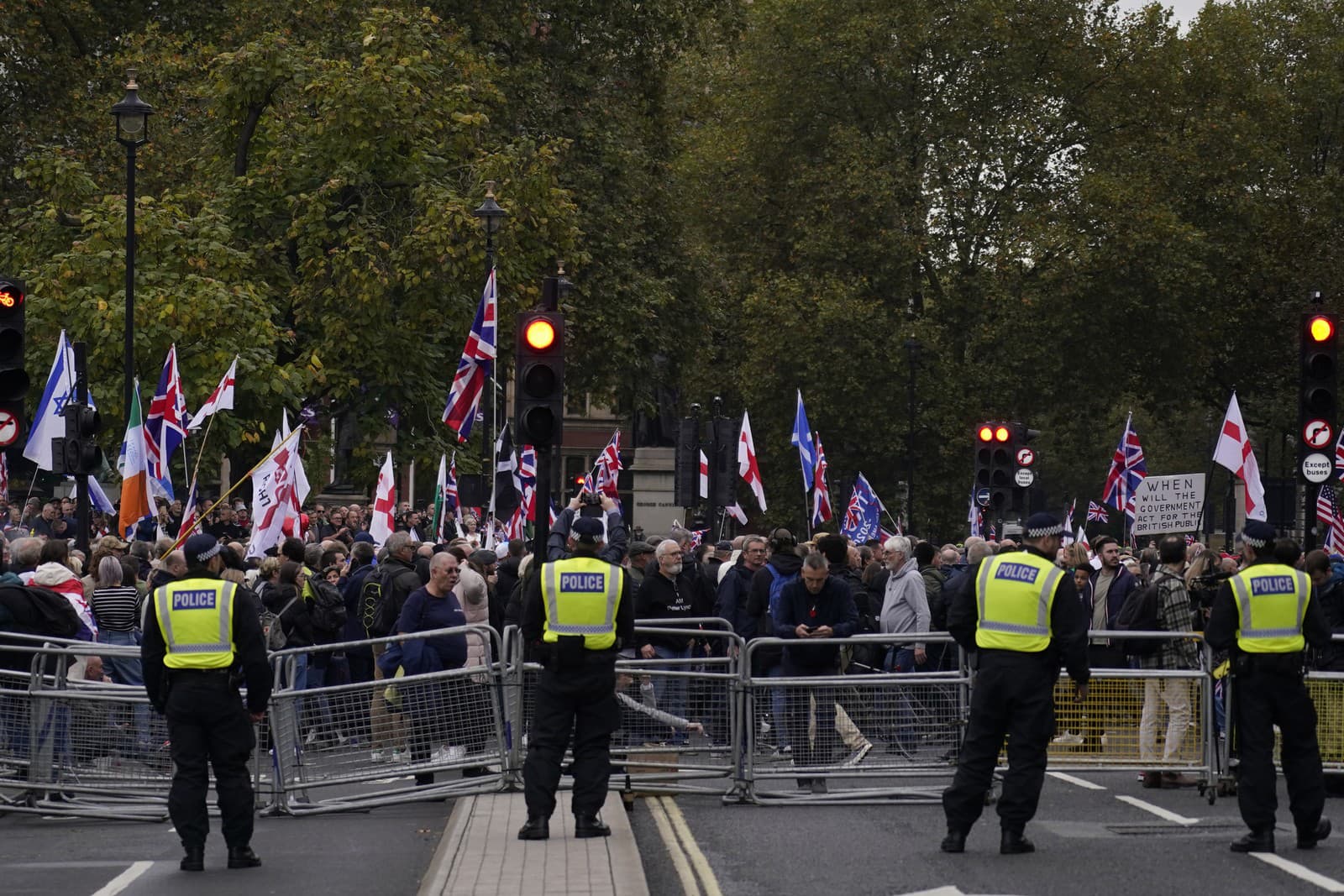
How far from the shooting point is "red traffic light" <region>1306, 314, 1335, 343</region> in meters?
18.0

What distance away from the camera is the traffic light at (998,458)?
1179 inches

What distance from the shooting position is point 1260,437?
74.6m

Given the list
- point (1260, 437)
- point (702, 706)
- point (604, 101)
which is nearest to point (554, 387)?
point (702, 706)

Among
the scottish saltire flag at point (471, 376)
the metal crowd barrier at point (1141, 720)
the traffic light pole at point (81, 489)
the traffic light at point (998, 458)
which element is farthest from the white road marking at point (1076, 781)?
the traffic light at point (998, 458)

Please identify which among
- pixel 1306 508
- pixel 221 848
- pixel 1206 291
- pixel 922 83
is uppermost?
pixel 922 83

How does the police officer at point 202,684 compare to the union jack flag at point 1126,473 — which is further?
the union jack flag at point 1126,473

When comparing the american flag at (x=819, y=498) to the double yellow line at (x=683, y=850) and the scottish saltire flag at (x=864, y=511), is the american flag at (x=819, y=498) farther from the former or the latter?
the double yellow line at (x=683, y=850)

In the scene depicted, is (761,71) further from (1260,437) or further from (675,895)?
(675,895)

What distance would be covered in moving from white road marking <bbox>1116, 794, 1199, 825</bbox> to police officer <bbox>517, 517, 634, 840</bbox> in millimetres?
3529

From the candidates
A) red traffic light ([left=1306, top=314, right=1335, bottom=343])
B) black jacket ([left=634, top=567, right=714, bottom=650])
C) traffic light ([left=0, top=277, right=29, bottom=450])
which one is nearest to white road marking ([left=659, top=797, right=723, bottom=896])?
black jacket ([left=634, top=567, right=714, bottom=650])

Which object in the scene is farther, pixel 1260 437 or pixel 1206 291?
pixel 1260 437

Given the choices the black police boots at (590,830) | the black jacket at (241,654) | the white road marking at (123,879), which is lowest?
the white road marking at (123,879)

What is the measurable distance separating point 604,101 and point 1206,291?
1605cm

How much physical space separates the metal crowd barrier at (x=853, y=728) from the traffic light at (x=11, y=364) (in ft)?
18.7
